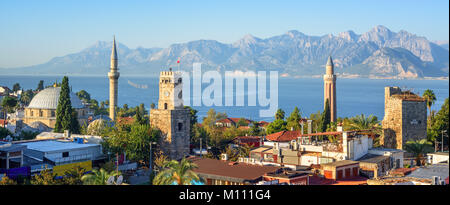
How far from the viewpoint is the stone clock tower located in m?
34.1

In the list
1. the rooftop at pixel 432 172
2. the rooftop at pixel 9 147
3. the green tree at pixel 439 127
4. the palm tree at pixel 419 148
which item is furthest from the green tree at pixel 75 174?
the green tree at pixel 439 127

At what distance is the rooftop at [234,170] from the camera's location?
22333 millimetres

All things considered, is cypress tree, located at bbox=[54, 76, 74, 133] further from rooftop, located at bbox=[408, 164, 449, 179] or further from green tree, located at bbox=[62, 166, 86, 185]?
rooftop, located at bbox=[408, 164, 449, 179]

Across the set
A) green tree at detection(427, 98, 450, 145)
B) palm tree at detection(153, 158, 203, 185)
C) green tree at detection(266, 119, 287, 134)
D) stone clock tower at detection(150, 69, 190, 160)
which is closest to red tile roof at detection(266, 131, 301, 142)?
green tree at detection(266, 119, 287, 134)

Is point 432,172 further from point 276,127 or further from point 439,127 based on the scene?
point 276,127

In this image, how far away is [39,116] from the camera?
170 ft

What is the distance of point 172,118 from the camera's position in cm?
3419

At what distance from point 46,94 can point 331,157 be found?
1366 inches

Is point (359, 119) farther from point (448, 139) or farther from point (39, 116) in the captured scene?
point (39, 116)

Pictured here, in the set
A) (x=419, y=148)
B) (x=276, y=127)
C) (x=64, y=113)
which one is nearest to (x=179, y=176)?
(x=419, y=148)

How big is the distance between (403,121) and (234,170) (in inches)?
632

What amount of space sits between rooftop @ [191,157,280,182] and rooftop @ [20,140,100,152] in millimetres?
8379
